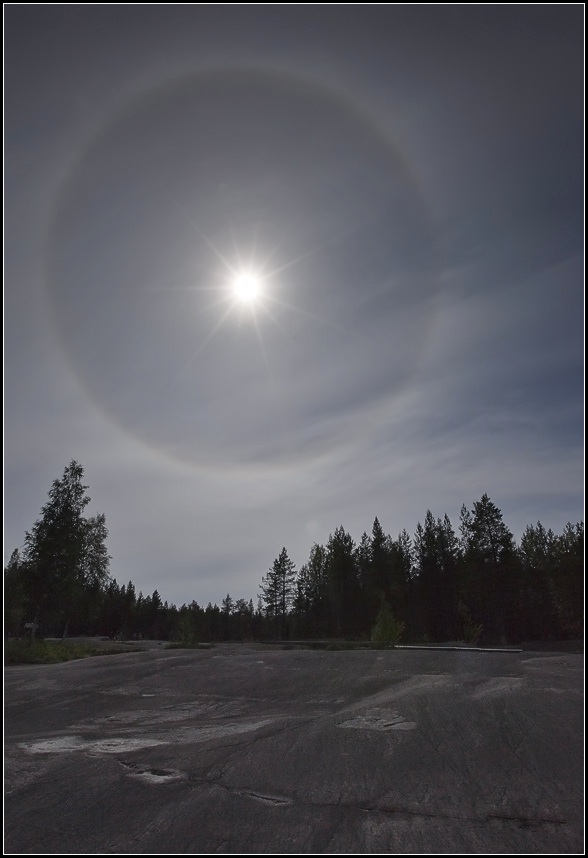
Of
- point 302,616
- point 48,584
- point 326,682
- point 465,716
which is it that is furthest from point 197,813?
point 302,616

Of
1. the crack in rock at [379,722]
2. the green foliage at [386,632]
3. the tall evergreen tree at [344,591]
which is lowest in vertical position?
the tall evergreen tree at [344,591]

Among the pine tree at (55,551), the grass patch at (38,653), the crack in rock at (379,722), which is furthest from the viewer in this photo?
the pine tree at (55,551)

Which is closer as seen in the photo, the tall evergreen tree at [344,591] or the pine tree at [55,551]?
the pine tree at [55,551]

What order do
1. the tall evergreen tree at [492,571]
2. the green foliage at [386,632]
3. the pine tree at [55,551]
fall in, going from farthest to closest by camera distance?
1. the tall evergreen tree at [492,571]
2. the pine tree at [55,551]
3. the green foliage at [386,632]

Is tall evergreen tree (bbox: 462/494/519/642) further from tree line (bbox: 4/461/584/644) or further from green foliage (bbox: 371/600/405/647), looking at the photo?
green foliage (bbox: 371/600/405/647)

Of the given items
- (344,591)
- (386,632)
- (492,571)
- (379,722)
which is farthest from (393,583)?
(379,722)

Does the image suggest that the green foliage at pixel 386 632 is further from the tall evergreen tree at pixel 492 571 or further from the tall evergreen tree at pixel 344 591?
the tall evergreen tree at pixel 344 591

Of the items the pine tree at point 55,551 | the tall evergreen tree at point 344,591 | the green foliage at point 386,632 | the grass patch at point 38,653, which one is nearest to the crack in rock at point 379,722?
the green foliage at point 386,632

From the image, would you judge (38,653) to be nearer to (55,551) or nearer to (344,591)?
(55,551)

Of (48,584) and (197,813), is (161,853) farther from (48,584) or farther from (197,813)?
(48,584)
